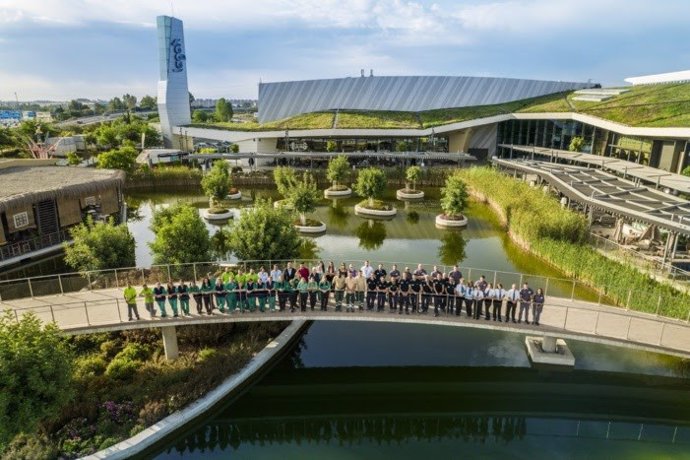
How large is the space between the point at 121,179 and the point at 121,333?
1339 cm

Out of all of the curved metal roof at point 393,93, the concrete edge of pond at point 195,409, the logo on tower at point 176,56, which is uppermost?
the logo on tower at point 176,56

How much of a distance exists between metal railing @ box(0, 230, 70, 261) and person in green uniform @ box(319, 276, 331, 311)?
14.0 metres

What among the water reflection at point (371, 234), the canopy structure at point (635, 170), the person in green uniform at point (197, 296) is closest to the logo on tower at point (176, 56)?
the water reflection at point (371, 234)

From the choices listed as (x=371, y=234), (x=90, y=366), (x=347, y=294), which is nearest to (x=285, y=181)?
(x=371, y=234)

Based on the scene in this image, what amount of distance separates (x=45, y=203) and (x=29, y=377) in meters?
14.2

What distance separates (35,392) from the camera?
9633 mm

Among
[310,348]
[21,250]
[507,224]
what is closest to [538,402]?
[310,348]

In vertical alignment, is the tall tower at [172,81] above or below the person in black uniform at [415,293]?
above

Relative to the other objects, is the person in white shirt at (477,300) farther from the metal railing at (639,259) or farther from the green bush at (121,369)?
the green bush at (121,369)

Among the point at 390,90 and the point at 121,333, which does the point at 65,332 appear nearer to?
the point at 121,333

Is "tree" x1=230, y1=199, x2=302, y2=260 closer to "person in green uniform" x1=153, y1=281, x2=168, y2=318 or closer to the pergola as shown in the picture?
"person in green uniform" x1=153, y1=281, x2=168, y2=318

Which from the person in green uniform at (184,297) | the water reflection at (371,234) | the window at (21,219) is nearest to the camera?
the person in green uniform at (184,297)

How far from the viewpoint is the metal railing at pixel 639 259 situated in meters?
17.3

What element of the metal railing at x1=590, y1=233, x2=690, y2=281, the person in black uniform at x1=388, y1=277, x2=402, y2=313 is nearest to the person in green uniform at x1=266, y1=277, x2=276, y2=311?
the person in black uniform at x1=388, y1=277, x2=402, y2=313
